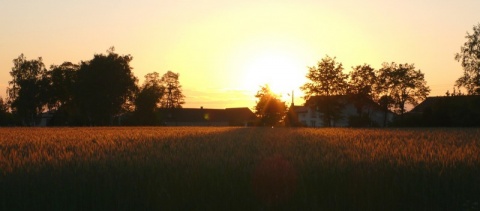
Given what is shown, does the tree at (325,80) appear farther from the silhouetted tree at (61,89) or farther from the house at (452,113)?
the silhouetted tree at (61,89)

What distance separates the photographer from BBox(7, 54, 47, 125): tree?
9838 centimetres

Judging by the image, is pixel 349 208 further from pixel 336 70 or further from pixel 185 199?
pixel 336 70

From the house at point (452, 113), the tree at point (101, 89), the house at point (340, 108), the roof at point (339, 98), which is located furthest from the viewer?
the tree at point (101, 89)

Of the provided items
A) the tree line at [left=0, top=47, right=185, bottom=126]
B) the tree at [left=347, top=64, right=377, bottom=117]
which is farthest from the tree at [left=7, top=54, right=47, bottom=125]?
the tree at [left=347, top=64, right=377, bottom=117]

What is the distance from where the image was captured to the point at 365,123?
81188 mm

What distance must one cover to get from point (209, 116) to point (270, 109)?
58.4 metres

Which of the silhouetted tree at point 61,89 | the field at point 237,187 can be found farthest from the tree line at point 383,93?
the field at point 237,187

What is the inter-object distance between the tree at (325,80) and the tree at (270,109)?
5.99m

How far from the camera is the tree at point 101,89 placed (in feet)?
298

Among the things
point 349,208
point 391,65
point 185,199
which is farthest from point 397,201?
point 391,65

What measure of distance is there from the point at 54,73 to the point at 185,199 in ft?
326

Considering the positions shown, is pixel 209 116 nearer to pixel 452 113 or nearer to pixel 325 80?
pixel 325 80

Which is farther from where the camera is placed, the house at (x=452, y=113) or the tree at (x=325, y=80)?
the tree at (x=325, y=80)

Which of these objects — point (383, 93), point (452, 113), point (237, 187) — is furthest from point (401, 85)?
point (237, 187)
